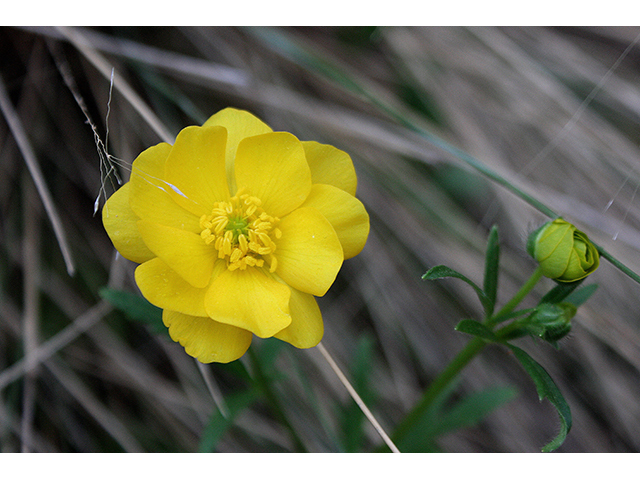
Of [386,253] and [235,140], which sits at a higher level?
[235,140]

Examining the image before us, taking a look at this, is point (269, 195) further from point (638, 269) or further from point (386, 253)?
point (638, 269)

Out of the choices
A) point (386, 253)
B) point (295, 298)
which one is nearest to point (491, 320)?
point (295, 298)

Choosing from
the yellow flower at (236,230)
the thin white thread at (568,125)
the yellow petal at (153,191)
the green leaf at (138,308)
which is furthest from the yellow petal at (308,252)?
the thin white thread at (568,125)

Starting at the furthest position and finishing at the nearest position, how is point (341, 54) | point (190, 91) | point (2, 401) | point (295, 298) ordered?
point (341, 54), point (190, 91), point (2, 401), point (295, 298)

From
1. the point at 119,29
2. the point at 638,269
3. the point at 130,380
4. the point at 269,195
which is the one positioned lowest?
the point at 130,380

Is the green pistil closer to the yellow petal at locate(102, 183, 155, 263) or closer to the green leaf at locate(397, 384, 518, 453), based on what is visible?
the yellow petal at locate(102, 183, 155, 263)

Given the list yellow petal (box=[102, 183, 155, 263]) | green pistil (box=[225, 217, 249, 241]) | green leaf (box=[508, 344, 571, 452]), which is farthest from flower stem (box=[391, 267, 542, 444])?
yellow petal (box=[102, 183, 155, 263])

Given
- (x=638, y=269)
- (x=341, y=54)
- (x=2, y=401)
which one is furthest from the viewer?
(x=341, y=54)

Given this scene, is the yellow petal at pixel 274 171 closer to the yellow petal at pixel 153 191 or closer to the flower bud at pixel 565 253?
the yellow petal at pixel 153 191
